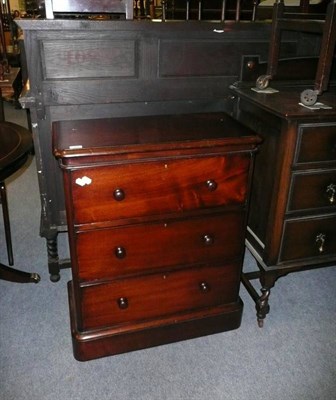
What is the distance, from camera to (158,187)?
146 cm

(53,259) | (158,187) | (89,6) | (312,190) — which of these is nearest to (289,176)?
(312,190)

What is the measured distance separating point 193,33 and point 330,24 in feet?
1.87

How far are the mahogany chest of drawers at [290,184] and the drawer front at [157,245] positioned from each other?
184 millimetres

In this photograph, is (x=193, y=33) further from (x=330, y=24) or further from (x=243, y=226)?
(x=243, y=226)

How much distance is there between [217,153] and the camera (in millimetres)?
1471

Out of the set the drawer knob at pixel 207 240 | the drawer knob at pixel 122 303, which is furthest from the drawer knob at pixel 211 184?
the drawer knob at pixel 122 303

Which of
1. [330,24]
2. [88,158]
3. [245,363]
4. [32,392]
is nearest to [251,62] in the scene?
[330,24]

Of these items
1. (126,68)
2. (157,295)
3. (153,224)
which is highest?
(126,68)

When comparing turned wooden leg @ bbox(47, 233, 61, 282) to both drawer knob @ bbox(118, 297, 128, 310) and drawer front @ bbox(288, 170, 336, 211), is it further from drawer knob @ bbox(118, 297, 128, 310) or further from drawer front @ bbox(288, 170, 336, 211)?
drawer front @ bbox(288, 170, 336, 211)

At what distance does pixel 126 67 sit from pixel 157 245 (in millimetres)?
807

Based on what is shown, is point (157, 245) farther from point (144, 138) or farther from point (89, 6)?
point (89, 6)

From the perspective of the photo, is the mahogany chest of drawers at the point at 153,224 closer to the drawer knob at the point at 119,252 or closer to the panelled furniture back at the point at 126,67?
the drawer knob at the point at 119,252

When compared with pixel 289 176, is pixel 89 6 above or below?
above

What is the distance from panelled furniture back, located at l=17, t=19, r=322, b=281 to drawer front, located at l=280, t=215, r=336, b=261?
2.21 ft
